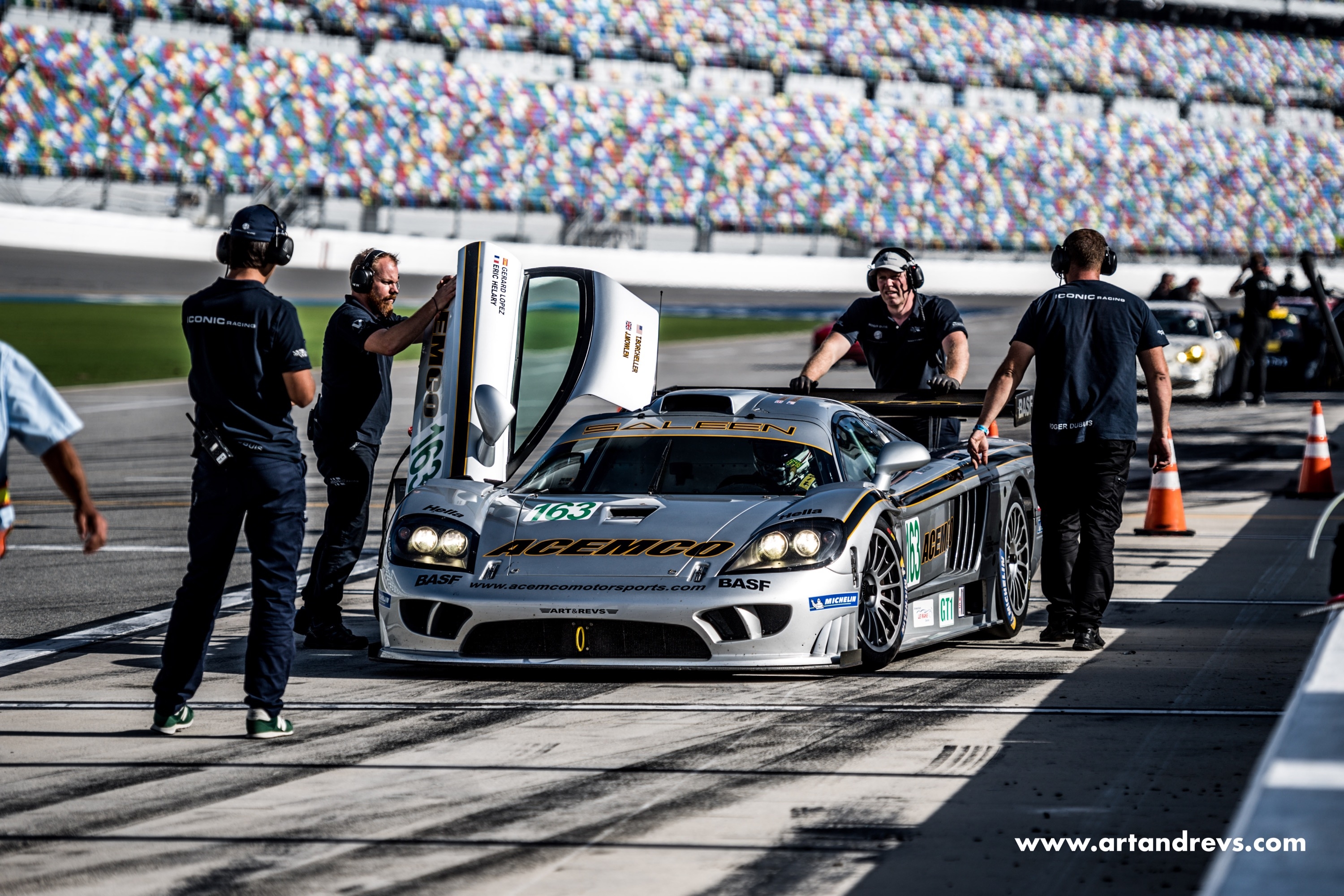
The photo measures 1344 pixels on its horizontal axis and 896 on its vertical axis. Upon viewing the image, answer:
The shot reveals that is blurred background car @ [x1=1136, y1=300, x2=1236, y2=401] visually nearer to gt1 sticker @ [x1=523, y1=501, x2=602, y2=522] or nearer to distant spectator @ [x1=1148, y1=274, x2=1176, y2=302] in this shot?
distant spectator @ [x1=1148, y1=274, x2=1176, y2=302]

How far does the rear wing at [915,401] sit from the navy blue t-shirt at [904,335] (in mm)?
412

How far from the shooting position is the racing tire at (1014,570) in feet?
24.4

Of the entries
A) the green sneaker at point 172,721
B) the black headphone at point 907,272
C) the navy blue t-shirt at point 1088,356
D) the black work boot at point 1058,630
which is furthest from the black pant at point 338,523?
the black work boot at point 1058,630

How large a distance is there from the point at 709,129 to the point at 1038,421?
42.0 meters

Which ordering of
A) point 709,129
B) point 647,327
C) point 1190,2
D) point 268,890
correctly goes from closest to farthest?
1. point 268,890
2. point 647,327
3. point 709,129
4. point 1190,2

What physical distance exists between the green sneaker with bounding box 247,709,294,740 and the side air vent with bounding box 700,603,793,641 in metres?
1.55

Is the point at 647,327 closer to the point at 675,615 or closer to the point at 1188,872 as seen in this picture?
the point at 675,615

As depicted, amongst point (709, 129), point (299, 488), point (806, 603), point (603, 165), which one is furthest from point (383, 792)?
point (709, 129)

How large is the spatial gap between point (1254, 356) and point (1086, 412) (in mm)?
15849

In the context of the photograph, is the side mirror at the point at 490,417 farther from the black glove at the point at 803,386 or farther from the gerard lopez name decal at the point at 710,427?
the black glove at the point at 803,386

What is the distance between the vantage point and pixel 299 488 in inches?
221

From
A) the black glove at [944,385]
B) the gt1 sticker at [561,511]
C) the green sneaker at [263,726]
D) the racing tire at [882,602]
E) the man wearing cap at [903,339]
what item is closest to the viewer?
the green sneaker at [263,726]

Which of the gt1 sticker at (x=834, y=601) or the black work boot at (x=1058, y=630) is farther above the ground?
the gt1 sticker at (x=834, y=601)

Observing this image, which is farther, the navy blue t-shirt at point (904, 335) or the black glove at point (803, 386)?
the navy blue t-shirt at point (904, 335)
